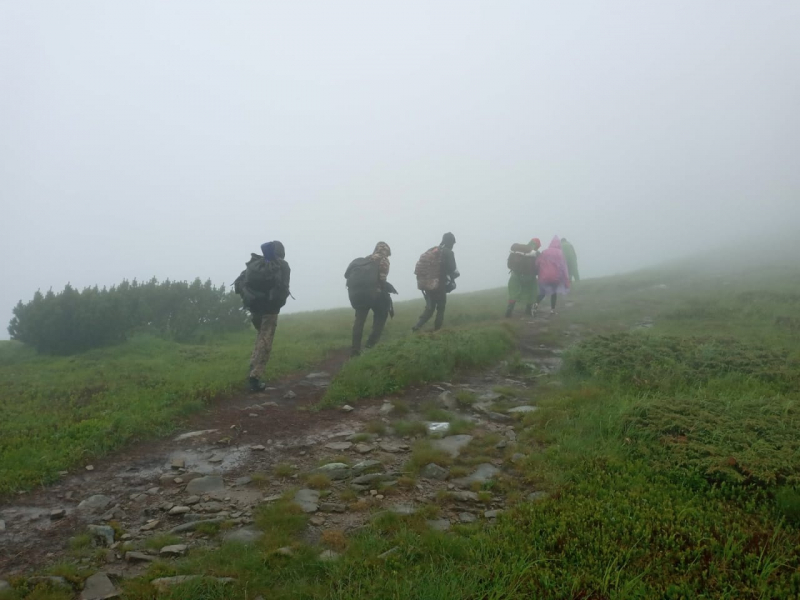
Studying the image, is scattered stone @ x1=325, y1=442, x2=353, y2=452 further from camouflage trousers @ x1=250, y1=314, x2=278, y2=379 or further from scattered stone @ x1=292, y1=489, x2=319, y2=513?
camouflage trousers @ x1=250, y1=314, x2=278, y2=379

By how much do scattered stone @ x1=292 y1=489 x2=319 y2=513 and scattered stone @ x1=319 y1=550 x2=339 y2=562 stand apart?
793mm

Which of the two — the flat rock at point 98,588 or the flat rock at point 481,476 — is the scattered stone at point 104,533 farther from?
the flat rock at point 481,476

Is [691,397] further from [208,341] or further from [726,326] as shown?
[208,341]

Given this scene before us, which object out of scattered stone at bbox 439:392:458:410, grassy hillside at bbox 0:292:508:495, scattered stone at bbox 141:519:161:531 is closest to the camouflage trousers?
grassy hillside at bbox 0:292:508:495

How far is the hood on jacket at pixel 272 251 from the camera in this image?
10267 millimetres

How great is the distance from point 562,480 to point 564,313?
1248 centimetres

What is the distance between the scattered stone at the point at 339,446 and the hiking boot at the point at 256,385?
3.18 meters

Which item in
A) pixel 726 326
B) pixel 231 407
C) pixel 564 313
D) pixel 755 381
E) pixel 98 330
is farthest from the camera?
pixel 564 313

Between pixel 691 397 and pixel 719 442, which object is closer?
pixel 719 442

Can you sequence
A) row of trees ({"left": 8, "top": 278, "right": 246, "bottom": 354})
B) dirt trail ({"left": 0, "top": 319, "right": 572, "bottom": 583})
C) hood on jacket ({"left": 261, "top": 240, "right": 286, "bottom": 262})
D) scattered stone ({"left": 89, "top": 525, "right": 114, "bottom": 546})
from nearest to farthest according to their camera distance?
scattered stone ({"left": 89, "top": 525, "right": 114, "bottom": 546}) < dirt trail ({"left": 0, "top": 319, "right": 572, "bottom": 583}) < hood on jacket ({"left": 261, "top": 240, "right": 286, "bottom": 262}) < row of trees ({"left": 8, "top": 278, "right": 246, "bottom": 354})

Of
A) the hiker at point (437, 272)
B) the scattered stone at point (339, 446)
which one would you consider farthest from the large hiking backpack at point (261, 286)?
the hiker at point (437, 272)

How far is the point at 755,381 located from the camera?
7.74 metres

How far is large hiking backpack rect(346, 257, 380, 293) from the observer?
1197 centimetres

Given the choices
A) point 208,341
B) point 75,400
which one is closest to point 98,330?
point 208,341
